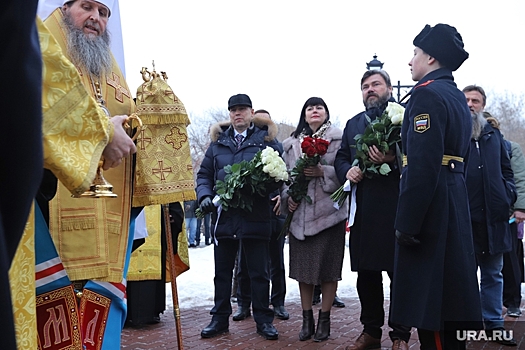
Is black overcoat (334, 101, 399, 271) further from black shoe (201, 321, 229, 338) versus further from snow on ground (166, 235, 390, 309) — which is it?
snow on ground (166, 235, 390, 309)

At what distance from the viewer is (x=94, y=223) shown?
10.4ft

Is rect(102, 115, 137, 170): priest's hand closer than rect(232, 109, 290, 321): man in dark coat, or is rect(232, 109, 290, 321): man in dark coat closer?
rect(102, 115, 137, 170): priest's hand

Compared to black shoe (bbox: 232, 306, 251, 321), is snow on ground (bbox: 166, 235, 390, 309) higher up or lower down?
lower down

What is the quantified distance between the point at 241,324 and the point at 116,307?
11.2ft

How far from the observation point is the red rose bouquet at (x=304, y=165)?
215 inches

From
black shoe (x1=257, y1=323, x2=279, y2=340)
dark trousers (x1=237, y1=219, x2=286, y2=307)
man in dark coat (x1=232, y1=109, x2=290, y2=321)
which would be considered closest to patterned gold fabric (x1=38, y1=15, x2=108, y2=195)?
black shoe (x1=257, y1=323, x2=279, y2=340)

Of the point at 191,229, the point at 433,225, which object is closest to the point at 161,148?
the point at 433,225

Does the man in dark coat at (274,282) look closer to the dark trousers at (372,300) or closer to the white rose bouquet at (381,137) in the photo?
the dark trousers at (372,300)

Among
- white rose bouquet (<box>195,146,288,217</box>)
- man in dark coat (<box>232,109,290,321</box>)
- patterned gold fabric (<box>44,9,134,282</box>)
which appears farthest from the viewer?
man in dark coat (<box>232,109,290,321</box>)

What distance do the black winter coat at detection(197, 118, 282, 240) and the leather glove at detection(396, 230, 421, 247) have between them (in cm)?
217

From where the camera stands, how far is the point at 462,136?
3898 mm

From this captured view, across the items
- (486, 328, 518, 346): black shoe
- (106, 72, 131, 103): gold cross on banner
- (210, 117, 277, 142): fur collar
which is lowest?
(486, 328, 518, 346): black shoe

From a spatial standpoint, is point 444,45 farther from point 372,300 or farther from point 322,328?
point 322,328

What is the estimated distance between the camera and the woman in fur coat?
5.50m
